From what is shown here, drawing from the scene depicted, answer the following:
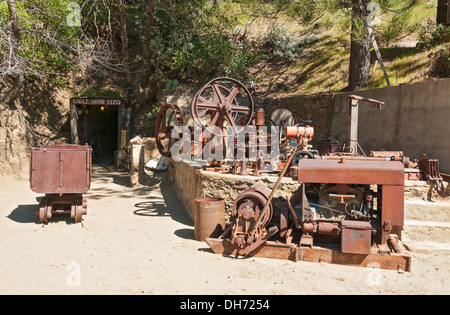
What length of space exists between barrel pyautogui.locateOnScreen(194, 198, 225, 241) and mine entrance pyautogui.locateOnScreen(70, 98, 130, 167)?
23.8ft

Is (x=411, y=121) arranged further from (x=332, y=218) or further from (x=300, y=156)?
(x=332, y=218)

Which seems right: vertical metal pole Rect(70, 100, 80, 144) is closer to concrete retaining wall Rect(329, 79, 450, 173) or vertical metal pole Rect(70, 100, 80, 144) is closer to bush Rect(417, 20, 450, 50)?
concrete retaining wall Rect(329, 79, 450, 173)

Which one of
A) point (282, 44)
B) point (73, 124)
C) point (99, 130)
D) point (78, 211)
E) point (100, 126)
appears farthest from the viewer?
point (100, 126)

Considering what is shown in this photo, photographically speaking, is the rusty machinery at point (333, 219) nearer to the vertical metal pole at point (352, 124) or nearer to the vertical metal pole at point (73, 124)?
the vertical metal pole at point (352, 124)

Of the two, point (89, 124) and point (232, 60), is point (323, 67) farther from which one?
point (89, 124)

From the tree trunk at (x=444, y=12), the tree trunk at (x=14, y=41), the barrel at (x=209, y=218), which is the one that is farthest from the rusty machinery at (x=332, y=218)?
the tree trunk at (x=14, y=41)

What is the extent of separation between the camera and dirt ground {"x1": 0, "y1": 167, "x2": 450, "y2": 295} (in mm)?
4270

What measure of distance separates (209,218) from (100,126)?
1154 centimetres

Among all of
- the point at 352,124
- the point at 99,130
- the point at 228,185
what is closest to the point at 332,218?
the point at 228,185

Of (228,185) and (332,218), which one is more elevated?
(228,185)

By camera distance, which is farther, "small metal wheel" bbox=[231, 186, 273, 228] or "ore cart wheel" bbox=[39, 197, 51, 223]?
"ore cart wheel" bbox=[39, 197, 51, 223]

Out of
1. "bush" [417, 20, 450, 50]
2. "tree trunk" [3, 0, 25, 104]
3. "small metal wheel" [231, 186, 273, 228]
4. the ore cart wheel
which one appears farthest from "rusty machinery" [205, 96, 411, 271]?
"tree trunk" [3, 0, 25, 104]

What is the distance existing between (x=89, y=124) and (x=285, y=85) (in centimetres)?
763

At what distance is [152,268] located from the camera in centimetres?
485
